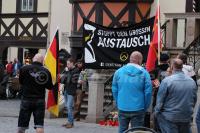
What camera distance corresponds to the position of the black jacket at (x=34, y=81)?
35.0 ft

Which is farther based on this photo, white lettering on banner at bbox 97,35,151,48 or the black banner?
the black banner

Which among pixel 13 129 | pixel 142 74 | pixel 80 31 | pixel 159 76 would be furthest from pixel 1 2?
pixel 142 74

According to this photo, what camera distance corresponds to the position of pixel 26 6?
94.2 feet

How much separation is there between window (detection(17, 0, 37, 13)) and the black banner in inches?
483

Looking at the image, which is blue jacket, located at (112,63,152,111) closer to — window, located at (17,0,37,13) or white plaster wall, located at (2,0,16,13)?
window, located at (17,0,37,13)

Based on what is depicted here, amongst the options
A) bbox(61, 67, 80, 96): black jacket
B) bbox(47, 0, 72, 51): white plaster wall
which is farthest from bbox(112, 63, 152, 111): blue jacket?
bbox(47, 0, 72, 51): white plaster wall

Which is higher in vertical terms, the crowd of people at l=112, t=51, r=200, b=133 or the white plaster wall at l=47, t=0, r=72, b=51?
the white plaster wall at l=47, t=0, r=72, b=51

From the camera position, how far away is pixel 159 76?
11742 millimetres

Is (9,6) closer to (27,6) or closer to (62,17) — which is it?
(27,6)

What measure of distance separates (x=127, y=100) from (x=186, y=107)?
1011 millimetres

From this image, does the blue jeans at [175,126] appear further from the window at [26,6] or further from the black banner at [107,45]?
the window at [26,6]

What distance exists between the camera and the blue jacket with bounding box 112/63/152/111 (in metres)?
9.61

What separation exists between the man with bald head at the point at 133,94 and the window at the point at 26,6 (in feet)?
63.0

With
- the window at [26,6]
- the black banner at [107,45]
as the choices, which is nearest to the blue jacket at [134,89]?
the black banner at [107,45]
